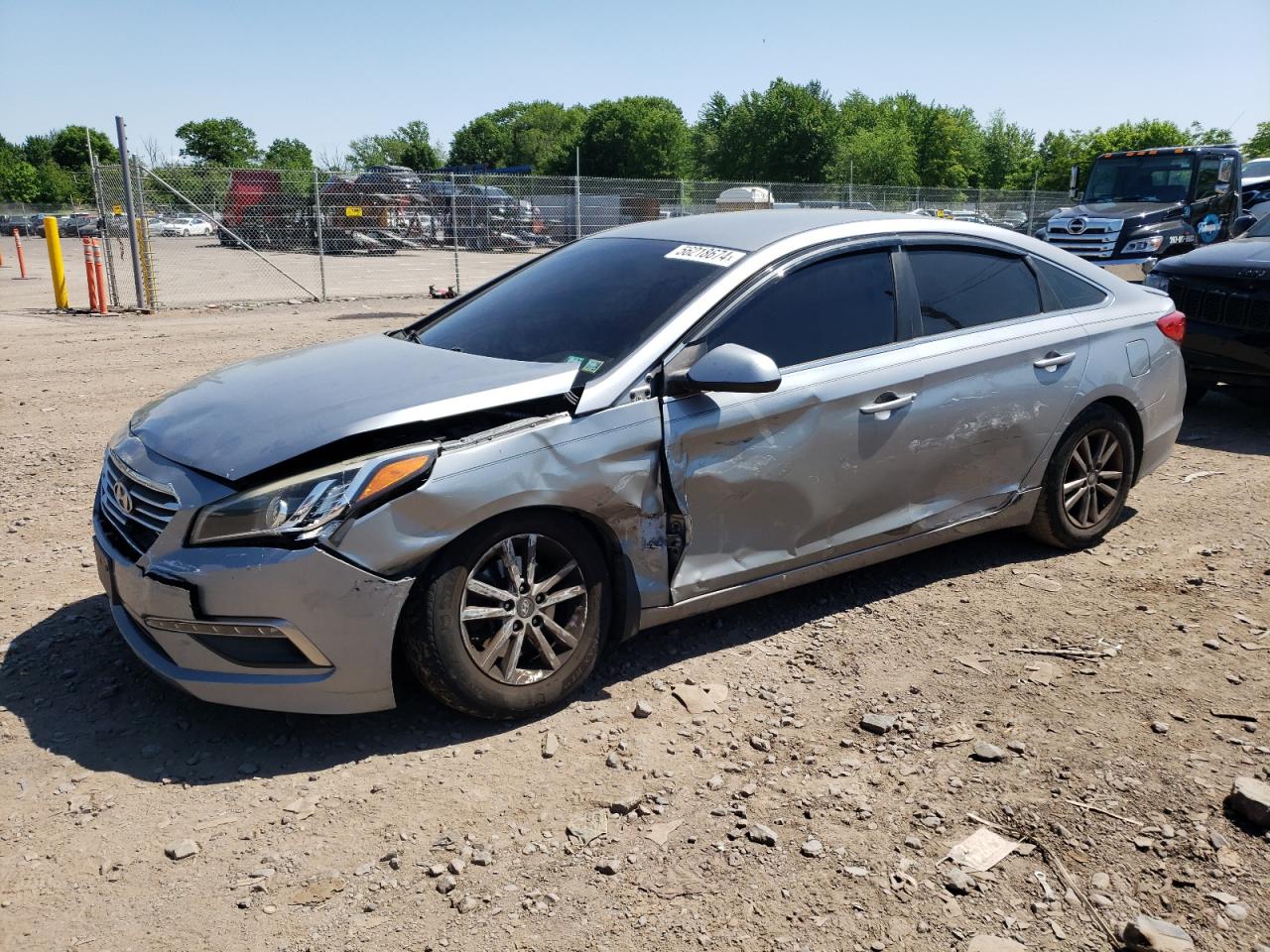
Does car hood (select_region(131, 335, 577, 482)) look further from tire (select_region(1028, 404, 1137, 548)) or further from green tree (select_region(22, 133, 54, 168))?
green tree (select_region(22, 133, 54, 168))

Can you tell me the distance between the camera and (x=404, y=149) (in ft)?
370

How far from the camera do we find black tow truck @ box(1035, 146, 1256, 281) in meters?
14.9

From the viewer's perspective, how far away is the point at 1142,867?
2.83 metres

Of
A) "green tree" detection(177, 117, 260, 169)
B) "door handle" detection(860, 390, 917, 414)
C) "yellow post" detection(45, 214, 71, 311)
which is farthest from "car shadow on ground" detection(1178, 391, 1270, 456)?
"green tree" detection(177, 117, 260, 169)

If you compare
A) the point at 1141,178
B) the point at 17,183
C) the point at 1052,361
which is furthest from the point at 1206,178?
the point at 17,183

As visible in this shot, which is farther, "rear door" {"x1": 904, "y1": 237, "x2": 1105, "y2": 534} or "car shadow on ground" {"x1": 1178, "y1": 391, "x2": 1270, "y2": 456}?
"car shadow on ground" {"x1": 1178, "y1": 391, "x2": 1270, "y2": 456}

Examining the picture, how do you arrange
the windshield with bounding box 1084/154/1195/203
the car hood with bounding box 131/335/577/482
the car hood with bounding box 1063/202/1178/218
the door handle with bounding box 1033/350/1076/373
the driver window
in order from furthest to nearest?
the windshield with bounding box 1084/154/1195/203
the driver window
the car hood with bounding box 1063/202/1178/218
the door handle with bounding box 1033/350/1076/373
the car hood with bounding box 131/335/577/482

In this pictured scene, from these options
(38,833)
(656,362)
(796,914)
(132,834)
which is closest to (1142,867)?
(796,914)

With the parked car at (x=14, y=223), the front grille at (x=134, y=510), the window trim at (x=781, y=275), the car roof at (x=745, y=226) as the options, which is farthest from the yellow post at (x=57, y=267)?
the parked car at (x=14, y=223)

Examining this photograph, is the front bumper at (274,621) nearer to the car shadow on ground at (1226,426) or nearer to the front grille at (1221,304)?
the car shadow on ground at (1226,426)

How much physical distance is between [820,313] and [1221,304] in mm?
5147

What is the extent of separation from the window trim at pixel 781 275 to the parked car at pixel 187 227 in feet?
54.0

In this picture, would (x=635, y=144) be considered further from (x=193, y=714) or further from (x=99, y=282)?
(x=193, y=714)

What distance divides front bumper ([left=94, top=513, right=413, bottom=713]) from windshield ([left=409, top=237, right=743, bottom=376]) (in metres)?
1.14
